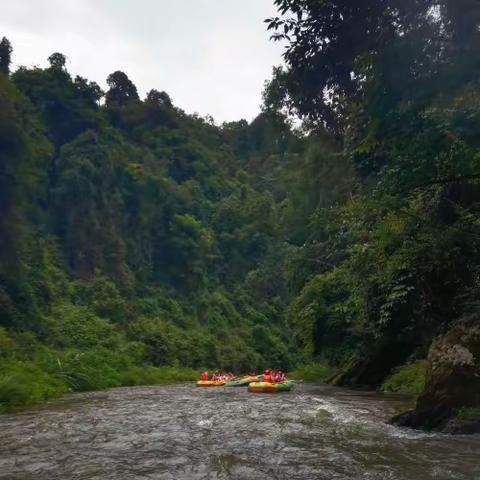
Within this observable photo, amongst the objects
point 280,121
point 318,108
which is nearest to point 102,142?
point 280,121

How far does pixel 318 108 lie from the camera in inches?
370

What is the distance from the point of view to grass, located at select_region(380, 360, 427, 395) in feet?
42.8

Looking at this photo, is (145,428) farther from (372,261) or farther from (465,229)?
(372,261)

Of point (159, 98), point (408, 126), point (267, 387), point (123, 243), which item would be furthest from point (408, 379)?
point (159, 98)

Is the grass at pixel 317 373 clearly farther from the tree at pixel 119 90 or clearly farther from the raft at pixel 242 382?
the tree at pixel 119 90

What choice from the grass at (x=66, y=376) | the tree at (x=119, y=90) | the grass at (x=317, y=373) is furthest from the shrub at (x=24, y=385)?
the tree at (x=119, y=90)

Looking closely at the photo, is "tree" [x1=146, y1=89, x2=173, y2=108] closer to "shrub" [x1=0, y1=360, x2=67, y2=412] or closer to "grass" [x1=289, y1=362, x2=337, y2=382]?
"grass" [x1=289, y1=362, x2=337, y2=382]

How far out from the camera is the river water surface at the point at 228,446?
510 centimetres

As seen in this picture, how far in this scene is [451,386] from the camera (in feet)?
24.5

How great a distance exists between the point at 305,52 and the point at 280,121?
9.09 m

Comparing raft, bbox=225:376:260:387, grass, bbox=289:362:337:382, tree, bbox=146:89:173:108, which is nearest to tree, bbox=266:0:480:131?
raft, bbox=225:376:260:387

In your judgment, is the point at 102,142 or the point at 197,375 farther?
the point at 102,142

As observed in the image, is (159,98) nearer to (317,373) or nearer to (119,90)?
(119,90)

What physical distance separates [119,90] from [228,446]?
173 ft
